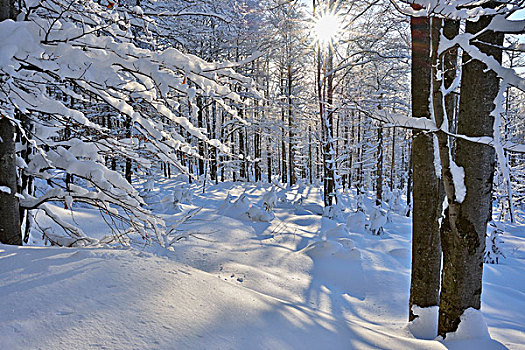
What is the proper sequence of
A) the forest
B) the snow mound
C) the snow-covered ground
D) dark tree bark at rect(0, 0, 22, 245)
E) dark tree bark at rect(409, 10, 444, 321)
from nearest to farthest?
the snow-covered ground, the forest, dark tree bark at rect(0, 0, 22, 245), dark tree bark at rect(409, 10, 444, 321), the snow mound

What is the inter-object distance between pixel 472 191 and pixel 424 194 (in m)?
0.86

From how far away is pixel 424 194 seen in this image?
3.11 meters

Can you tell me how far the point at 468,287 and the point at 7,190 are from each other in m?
3.63

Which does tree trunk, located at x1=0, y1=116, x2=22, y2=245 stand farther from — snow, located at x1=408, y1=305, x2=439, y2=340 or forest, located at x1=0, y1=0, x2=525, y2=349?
snow, located at x1=408, y1=305, x2=439, y2=340

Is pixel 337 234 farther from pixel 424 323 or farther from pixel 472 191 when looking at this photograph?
pixel 472 191

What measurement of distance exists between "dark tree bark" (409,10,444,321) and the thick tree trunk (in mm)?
641

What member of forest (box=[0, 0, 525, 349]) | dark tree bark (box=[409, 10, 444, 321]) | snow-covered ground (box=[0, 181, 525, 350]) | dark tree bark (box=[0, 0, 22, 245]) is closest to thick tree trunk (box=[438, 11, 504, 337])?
forest (box=[0, 0, 525, 349])

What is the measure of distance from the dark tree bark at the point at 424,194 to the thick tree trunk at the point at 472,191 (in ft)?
2.10

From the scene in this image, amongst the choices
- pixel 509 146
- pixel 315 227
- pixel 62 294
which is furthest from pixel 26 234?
pixel 315 227

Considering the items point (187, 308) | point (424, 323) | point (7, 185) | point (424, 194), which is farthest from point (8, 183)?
point (424, 323)

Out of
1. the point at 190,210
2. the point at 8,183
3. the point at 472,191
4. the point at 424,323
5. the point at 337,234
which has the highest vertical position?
the point at 8,183

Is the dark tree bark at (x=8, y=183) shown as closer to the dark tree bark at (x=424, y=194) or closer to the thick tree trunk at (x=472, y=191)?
the thick tree trunk at (x=472, y=191)

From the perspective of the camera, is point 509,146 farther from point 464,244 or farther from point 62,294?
point 62,294

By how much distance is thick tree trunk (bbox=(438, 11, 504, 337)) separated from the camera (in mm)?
2174
